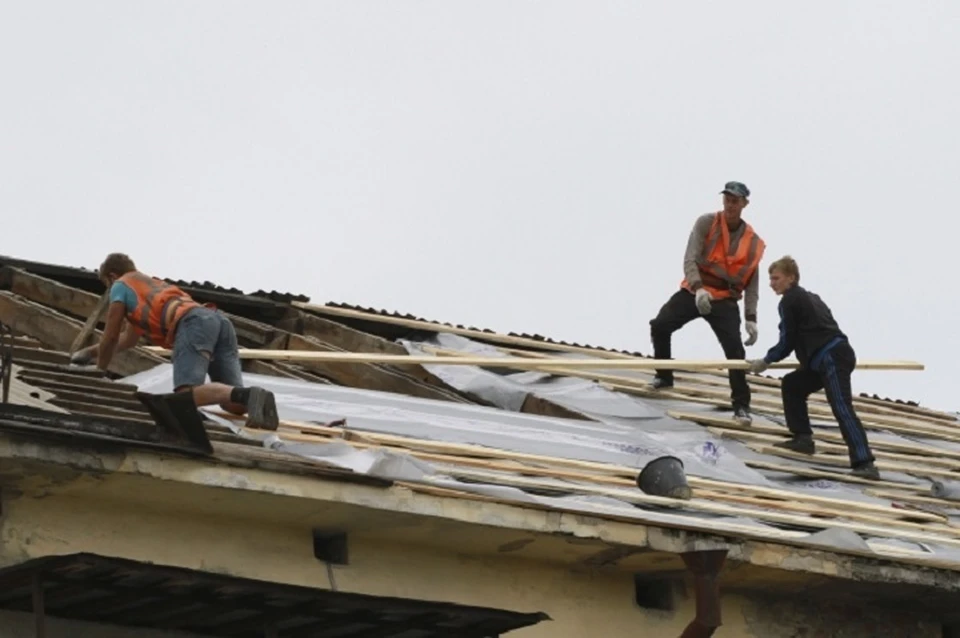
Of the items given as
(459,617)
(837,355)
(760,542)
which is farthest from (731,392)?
(459,617)

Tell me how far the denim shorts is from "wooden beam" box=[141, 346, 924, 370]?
1.68 metres

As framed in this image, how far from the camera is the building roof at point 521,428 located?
11.2 meters

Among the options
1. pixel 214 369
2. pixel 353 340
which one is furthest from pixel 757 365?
pixel 214 369

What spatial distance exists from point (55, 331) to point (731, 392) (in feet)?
16.9

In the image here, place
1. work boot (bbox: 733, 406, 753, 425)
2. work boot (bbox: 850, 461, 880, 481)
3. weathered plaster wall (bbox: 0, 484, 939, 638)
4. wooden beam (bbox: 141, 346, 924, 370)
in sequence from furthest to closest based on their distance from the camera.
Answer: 1. work boot (bbox: 733, 406, 753, 425)
2. work boot (bbox: 850, 461, 880, 481)
3. wooden beam (bbox: 141, 346, 924, 370)
4. weathered plaster wall (bbox: 0, 484, 939, 638)

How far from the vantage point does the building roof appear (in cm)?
1123

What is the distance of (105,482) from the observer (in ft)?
31.1

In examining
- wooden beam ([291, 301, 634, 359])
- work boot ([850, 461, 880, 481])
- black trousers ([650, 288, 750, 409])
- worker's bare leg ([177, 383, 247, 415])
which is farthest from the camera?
wooden beam ([291, 301, 634, 359])

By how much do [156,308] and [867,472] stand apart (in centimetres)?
509

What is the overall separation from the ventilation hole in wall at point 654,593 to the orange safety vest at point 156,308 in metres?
2.83

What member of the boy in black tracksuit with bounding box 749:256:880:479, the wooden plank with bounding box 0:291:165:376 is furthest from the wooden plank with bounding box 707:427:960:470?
the wooden plank with bounding box 0:291:165:376

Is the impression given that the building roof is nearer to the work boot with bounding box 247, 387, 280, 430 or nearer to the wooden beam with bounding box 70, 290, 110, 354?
the work boot with bounding box 247, 387, 280, 430

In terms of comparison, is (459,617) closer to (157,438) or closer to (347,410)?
(157,438)

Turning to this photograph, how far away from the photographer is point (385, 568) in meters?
10.7
